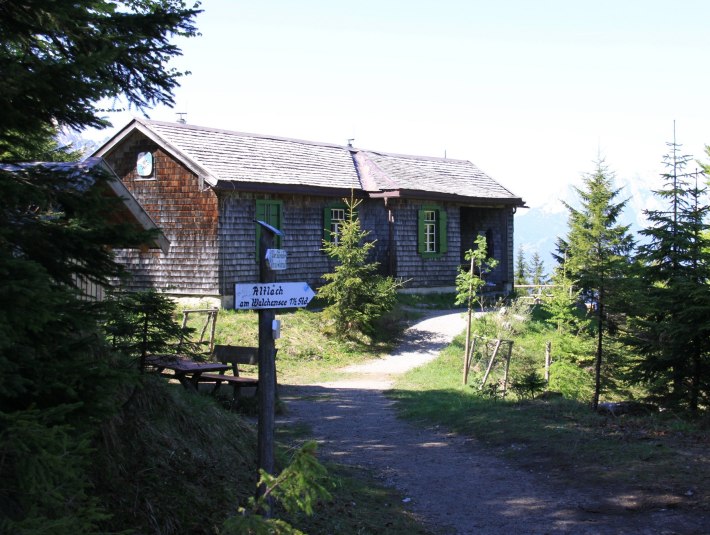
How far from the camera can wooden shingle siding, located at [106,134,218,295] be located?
20.4 meters

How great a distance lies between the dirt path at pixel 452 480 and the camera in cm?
682

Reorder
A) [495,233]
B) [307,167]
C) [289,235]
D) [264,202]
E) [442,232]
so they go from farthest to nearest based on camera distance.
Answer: [495,233] → [442,232] → [307,167] → [289,235] → [264,202]

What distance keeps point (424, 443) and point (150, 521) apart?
5701mm

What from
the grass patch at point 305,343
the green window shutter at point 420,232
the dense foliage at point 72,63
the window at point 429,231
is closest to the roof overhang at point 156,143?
the grass patch at point 305,343

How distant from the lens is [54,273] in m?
4.39

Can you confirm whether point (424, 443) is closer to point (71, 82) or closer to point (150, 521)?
point (150, 521)

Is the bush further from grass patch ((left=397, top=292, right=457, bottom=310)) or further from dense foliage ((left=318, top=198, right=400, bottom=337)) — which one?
grass patch ((left=397, top=292, right=457, bottom=310))

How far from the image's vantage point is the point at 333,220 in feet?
77.2

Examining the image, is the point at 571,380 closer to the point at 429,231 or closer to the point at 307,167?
the point at 429,231

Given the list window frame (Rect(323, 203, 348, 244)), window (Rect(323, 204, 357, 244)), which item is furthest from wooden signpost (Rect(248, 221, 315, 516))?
window frame (Rect(323, 203, 348, 244))

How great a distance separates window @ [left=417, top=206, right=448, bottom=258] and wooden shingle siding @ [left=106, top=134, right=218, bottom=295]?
8.24 metres

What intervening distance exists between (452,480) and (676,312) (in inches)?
189

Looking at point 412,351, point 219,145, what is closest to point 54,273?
point 412,351

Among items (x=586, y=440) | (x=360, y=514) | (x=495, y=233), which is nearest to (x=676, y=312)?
(x=586, y=440)
